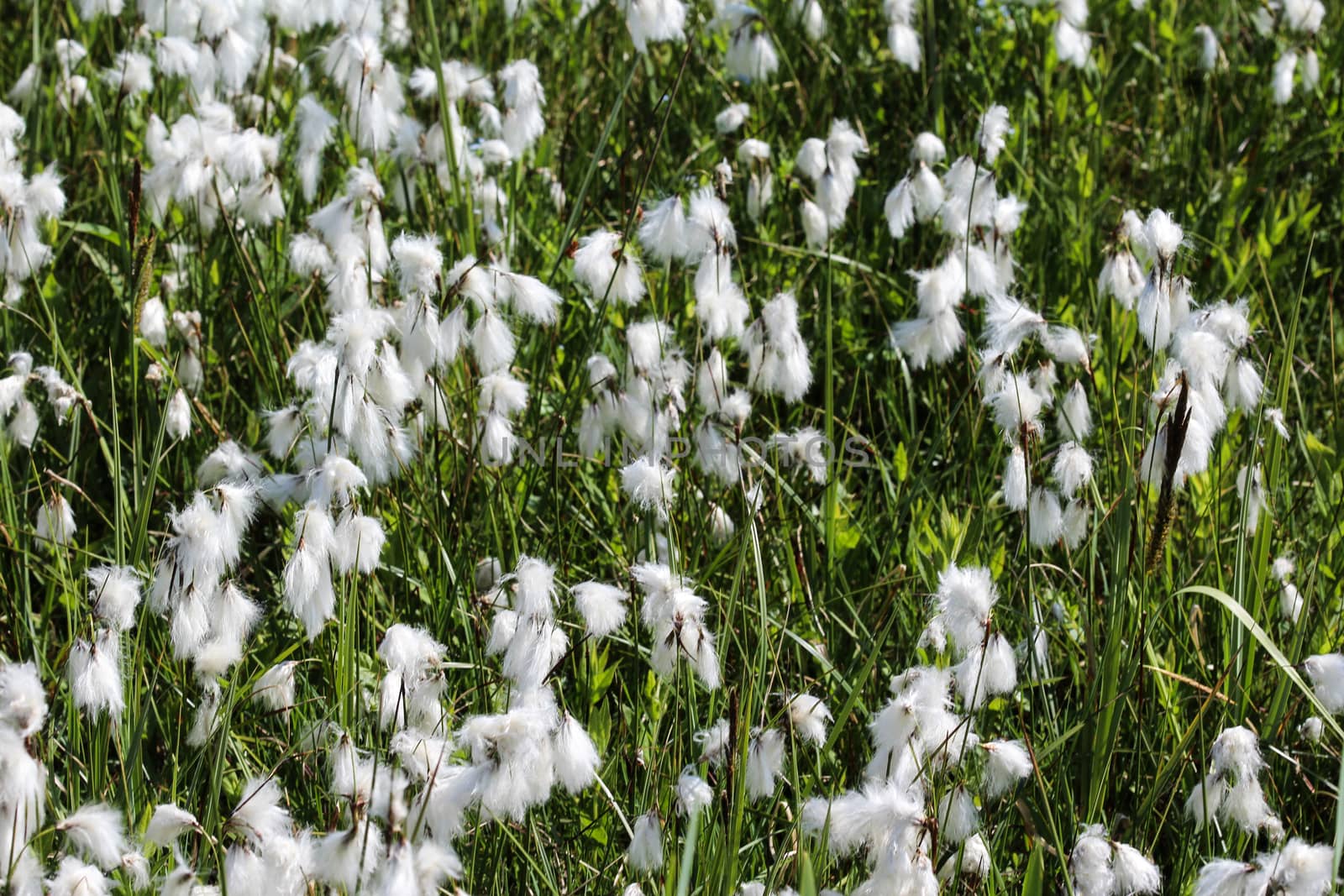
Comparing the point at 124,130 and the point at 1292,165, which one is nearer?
the point at 124,130

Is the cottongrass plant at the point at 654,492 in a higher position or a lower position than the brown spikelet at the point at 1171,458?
lower

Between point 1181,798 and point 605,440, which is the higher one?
point 605,440

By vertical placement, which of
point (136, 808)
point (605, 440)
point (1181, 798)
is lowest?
point (1181, 798)

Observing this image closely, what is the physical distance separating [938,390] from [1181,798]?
1.29m

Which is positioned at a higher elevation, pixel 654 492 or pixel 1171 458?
pixel 1171 458

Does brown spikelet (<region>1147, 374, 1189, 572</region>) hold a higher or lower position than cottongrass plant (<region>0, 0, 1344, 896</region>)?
higher

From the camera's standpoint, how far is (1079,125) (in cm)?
431

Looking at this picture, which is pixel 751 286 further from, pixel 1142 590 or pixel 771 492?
pixel 1142 590

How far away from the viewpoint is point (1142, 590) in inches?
85.8

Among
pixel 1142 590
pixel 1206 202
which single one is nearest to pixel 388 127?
pixel 1142 590

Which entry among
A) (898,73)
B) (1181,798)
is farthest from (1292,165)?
(1181,798)

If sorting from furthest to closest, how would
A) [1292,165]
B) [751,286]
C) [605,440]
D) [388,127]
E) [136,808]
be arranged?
[1292,165]
[751,286]
[388,127]
[605,440]
[136,808]

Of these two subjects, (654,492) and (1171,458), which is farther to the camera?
(654,492)

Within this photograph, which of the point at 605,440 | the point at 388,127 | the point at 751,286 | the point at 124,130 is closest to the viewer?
the point at 605,440
